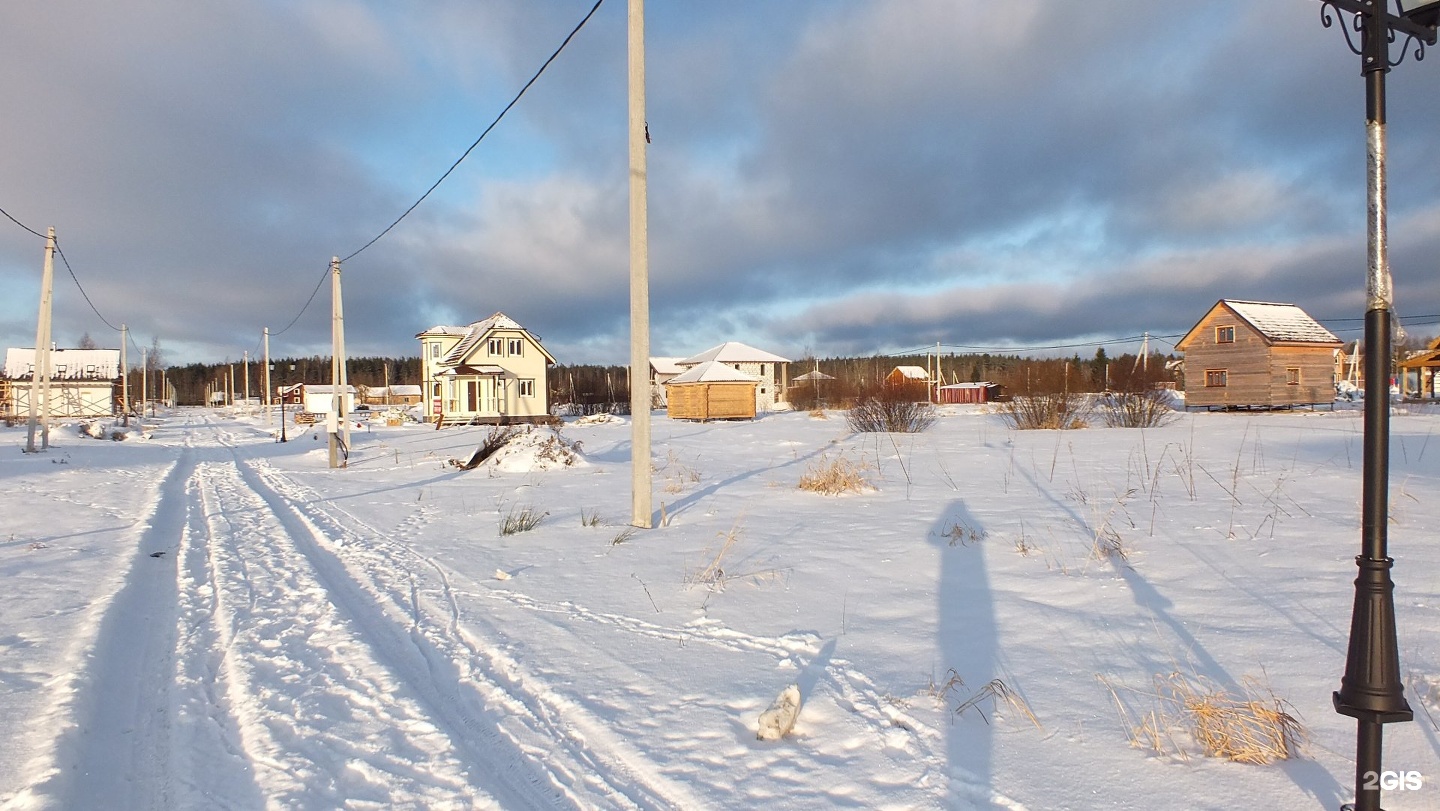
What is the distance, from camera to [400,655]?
443cm

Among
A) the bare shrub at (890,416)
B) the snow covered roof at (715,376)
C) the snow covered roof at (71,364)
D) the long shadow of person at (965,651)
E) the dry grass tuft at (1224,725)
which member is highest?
the snow covered roof at (71,364)

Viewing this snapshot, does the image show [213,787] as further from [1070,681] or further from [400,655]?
[1070,681]

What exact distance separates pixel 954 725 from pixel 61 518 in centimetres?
1187

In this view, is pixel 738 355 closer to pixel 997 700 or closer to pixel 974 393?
pixel 974 393

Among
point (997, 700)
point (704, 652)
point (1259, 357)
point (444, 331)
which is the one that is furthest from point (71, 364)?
point (1259, 357)

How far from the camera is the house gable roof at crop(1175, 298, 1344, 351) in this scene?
3422cm

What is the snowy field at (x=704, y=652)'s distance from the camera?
2916mm

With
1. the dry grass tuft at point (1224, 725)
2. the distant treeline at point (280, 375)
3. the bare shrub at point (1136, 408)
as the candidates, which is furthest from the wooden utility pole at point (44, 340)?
the distant treeline at point (280, 375)

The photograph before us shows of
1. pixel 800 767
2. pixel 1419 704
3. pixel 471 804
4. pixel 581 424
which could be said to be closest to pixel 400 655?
pixel 471 804

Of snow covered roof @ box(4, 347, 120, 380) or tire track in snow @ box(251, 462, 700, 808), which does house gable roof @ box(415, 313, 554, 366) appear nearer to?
snow covered roof @ box(4, 347, 120, 380)

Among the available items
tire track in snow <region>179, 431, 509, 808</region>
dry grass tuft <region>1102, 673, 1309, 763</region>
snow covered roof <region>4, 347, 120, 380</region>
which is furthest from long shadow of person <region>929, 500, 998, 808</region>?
snow covered roof <region>4, 347, 120, 380</region>

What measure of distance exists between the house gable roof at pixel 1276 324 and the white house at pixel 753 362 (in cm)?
3213

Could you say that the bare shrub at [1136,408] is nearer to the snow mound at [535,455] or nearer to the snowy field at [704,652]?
the snowy field at [704,652]

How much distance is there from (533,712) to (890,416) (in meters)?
21.4
